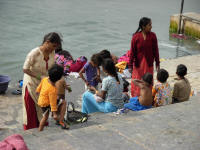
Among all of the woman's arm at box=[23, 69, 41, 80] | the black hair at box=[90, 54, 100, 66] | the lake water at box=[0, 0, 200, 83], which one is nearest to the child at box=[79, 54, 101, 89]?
the black hair at box=[90, 54, 100, 66]

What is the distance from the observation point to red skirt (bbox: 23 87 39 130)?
479cm

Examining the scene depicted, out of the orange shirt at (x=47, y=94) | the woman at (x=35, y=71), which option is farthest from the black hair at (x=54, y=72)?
the woman at (x=35, y=71)

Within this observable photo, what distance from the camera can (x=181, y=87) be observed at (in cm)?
559

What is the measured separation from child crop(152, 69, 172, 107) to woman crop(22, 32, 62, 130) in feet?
5.47

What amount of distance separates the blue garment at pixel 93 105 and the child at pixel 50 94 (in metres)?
0.90

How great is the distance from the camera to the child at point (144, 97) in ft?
17.5

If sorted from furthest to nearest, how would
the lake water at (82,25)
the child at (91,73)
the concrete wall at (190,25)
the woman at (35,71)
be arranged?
1. the concrete wall at (190,25)
2. the lake water at (82,25)
3. the child at (91,73)
4. the woman at (35,71)

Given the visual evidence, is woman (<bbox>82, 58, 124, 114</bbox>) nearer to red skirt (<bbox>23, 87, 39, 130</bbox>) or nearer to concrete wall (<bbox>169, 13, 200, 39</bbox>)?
red skirt (<bbox>23, 87, 39, 130</bbox>)

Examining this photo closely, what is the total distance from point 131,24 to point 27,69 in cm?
1630

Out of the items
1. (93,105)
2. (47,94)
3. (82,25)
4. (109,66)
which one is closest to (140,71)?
(93,105)

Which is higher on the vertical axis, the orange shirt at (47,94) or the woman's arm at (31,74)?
the woman's arm at (31,74)

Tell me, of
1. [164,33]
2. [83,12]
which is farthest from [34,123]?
[83,12]

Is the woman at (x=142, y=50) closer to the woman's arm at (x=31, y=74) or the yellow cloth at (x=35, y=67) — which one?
the yellow cloth at (x=35, y=67)

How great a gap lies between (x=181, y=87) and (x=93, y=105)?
1.40 meters
